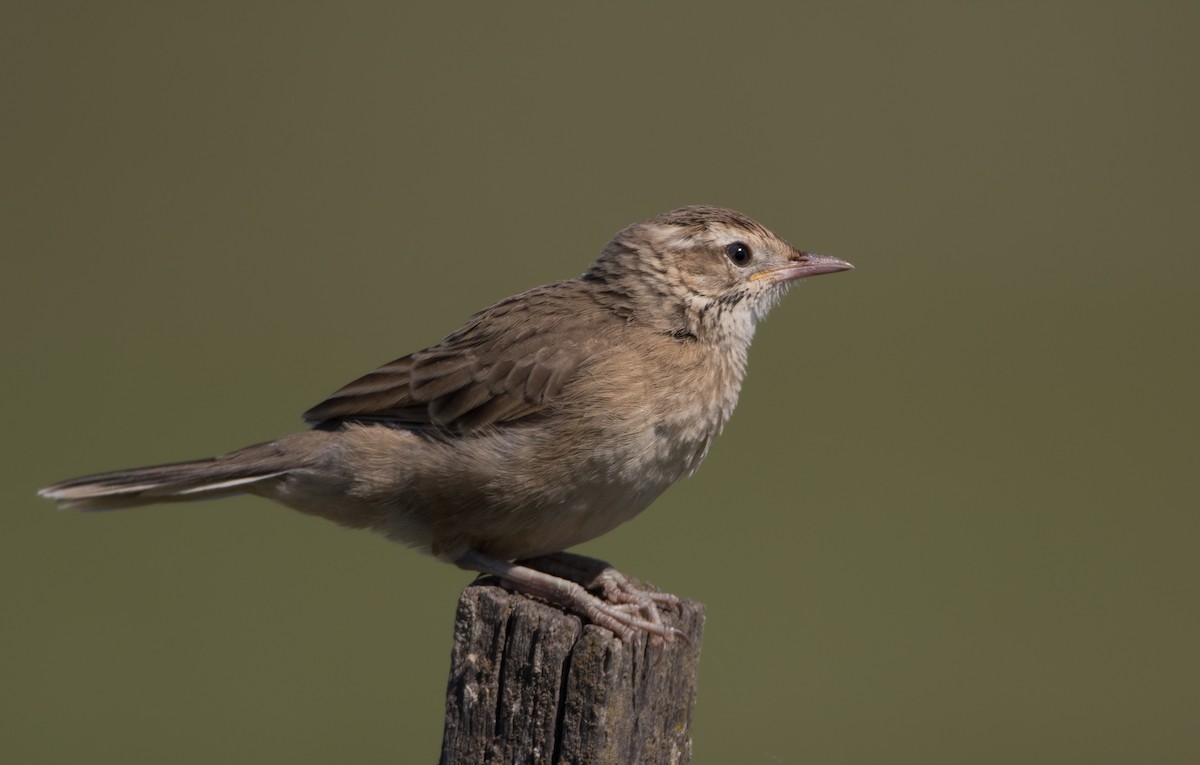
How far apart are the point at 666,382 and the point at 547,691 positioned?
1872 millimetres

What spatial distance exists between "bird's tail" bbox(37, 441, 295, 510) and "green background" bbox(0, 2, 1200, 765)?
5.07 metres

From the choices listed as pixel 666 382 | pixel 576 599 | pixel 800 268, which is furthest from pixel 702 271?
pixel 576 599

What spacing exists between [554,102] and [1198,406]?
14124 mm

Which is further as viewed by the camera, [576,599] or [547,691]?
[576,599]

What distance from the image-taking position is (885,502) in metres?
15.1

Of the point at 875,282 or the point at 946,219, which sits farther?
the point at 946,219

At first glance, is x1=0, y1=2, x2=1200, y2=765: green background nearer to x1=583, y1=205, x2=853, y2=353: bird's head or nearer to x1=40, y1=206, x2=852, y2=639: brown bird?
x1=40, y1=206, x2=852, y2=639: brown bird

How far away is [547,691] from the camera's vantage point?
4289 millimetres

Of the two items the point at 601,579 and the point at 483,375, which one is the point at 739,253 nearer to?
the point at 483,375

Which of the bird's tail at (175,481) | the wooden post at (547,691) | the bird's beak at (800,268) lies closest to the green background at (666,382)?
the bird's tail at (175,481)

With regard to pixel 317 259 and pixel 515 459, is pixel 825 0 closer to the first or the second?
pixel 317 259

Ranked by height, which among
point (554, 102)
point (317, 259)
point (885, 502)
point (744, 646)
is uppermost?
point (554, 102)

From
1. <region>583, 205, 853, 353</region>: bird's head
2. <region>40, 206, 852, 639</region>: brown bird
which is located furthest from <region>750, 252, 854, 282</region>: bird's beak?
<region>40, 206, 852, 639</region>: brown bird

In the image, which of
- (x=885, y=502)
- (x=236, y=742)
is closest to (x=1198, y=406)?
(x=885, y=502)
